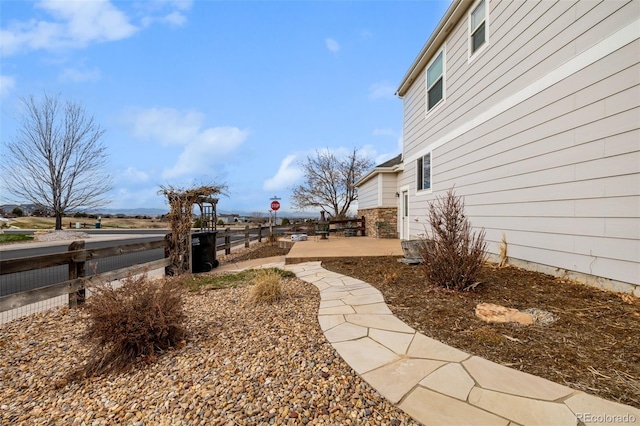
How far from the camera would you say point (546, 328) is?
2611mm

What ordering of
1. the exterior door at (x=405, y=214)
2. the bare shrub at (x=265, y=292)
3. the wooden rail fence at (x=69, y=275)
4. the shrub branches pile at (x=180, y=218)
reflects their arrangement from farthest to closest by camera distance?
the exterior door at (x=405, y=214)
the shrub branches pile at (x=180, y=218)
the bare shrub at (x=265, y=292)
the wooden rail fence at (x=69, y=275)

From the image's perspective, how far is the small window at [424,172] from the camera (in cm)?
854

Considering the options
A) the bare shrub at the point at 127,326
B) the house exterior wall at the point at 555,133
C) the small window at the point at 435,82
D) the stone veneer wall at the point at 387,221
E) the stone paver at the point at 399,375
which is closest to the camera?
the stone paver at the point at 399,375

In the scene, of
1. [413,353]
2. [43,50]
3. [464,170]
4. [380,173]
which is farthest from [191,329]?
[43,50]

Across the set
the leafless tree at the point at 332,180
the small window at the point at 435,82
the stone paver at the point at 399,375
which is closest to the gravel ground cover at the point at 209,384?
the stone paver at the point at 399,375

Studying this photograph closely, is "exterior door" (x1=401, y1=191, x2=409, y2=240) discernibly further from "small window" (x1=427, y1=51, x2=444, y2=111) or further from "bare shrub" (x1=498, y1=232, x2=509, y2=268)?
"bare shrub" (x1=498, y1=232, x2=509, y2=268)

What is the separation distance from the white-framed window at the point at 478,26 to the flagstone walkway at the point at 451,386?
6.15 m

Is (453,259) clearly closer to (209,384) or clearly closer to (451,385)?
(451,385)

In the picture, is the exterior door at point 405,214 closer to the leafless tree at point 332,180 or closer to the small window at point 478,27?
the small window at point 478,27

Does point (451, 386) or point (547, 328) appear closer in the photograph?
point (451, 386)

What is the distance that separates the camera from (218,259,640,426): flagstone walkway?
5.04ft

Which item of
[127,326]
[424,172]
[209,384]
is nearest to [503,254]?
[424,172]

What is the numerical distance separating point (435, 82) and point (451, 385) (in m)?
8.11

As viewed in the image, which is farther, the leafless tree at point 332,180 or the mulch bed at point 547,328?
the leafless tree at point 332,180
